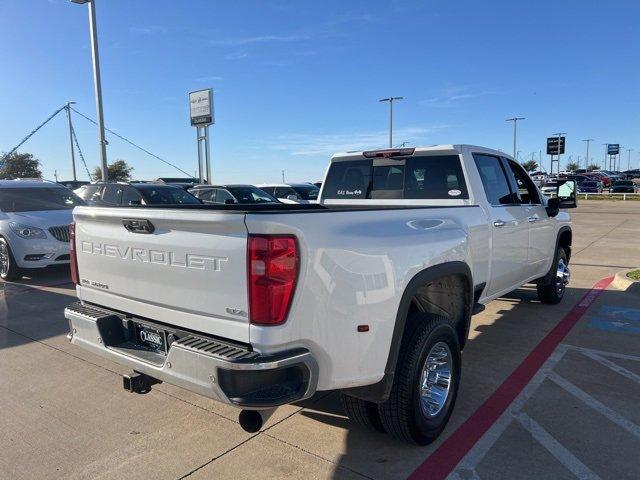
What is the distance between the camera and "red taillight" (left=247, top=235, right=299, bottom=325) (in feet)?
7.93

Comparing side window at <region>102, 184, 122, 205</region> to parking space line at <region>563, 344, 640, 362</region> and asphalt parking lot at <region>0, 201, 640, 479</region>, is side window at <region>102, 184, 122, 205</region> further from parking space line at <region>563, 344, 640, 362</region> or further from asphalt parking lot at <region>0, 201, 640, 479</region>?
parking space line at <region>563, 344, 640, 362</region>

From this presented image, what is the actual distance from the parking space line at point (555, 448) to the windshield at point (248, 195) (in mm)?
12745

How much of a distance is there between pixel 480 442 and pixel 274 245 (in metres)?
2.02

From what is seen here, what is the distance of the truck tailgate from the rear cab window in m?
2.67

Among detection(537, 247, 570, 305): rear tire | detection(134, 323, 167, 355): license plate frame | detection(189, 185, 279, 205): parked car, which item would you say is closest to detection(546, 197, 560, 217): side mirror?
detection(537, 247, 570, 305): rear tire

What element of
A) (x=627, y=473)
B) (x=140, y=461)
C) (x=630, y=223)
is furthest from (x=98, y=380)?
(x=630, y=223)

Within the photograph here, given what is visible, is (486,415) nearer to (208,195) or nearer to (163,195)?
(163,195)

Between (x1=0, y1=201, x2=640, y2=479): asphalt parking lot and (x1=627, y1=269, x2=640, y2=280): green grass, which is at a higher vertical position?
(x1=627, y1=269, x2=640, y2=280): green grass

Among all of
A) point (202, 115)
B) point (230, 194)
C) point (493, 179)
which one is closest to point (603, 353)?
point (493, 179)

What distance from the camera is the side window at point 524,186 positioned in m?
5.56

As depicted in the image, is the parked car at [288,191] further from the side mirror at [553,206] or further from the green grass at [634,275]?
the side mirror at [553,206]

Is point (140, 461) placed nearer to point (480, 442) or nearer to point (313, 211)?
point (313, 211)

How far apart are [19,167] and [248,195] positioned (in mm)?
42336

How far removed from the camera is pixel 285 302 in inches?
96.0
